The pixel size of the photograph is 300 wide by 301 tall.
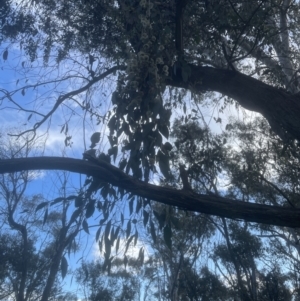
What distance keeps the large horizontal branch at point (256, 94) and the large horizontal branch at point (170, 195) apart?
1.00m

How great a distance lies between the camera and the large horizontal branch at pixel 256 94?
373cm

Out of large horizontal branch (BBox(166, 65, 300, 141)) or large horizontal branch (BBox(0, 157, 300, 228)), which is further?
large horizontal branch (BBox(166, 65, 300, 141))

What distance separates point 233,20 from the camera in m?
5.32

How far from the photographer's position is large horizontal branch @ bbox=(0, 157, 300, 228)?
278 cm

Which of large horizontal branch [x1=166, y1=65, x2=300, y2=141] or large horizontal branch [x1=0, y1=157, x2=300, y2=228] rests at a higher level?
large horizontal branch [x1=166, y1=65, x2=300, y2=141]

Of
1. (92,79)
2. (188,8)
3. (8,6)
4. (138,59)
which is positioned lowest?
(138,59)

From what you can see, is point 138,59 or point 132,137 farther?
point 138,59

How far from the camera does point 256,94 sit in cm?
404

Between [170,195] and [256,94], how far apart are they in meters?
1.61

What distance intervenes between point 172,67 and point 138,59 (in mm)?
883

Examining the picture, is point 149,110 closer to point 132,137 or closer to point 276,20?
point 132,137

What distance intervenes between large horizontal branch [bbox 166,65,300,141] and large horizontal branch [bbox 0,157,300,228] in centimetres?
100

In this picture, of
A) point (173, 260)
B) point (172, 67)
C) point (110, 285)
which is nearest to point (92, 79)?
point (172, 67)

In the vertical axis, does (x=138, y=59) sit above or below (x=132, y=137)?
above
